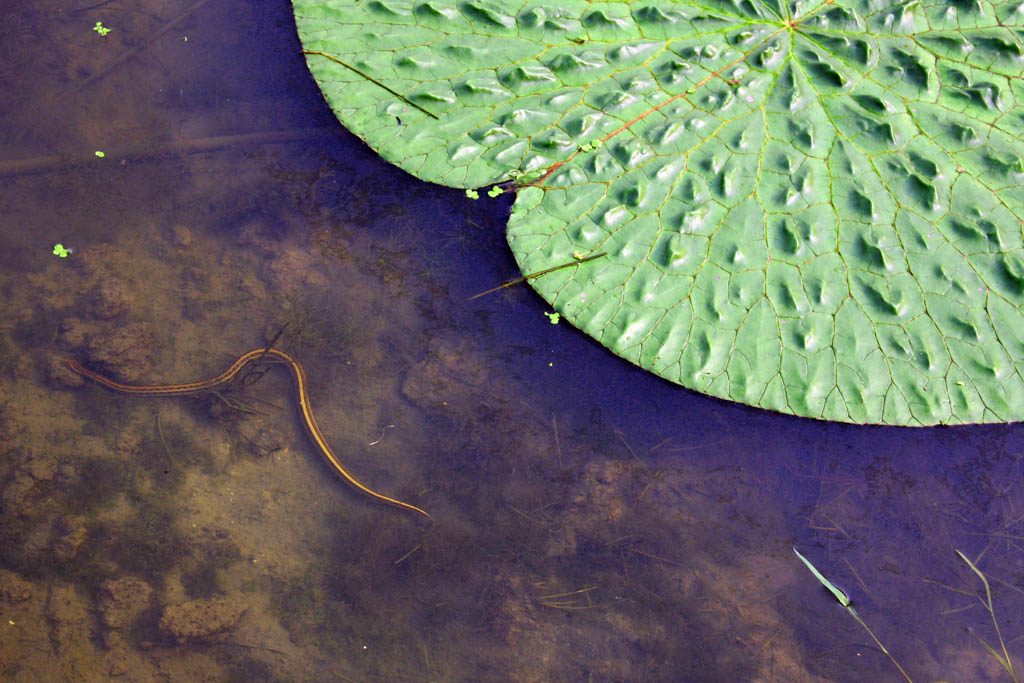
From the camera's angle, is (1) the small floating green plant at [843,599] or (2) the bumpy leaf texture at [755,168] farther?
(2) the bumpy leaf texture at [755,168]

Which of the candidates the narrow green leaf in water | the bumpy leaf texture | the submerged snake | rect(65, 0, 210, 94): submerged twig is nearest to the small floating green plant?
the narrow green leaf in water

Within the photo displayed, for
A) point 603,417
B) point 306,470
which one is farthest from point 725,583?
point 306,470

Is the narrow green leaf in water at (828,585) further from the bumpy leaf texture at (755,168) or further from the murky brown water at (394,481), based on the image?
the bumpy leaf texture at (755,168)

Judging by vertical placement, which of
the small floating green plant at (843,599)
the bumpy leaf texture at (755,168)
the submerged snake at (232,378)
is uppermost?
the bumpy leaf texture at (755,168)

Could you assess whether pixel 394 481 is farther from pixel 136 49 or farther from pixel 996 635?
pixel 136 49

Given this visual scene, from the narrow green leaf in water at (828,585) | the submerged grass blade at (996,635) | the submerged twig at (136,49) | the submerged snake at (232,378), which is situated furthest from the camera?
the submerged twig at (136,49)

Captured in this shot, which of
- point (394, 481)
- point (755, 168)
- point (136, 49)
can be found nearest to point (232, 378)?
point (394, 481)

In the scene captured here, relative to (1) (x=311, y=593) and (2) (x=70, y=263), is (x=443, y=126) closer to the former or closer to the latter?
(2) (x=70, y=263)

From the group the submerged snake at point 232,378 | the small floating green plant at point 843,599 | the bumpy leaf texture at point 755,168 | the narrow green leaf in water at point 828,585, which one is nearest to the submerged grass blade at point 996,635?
the small floating green plant at point 843,599
